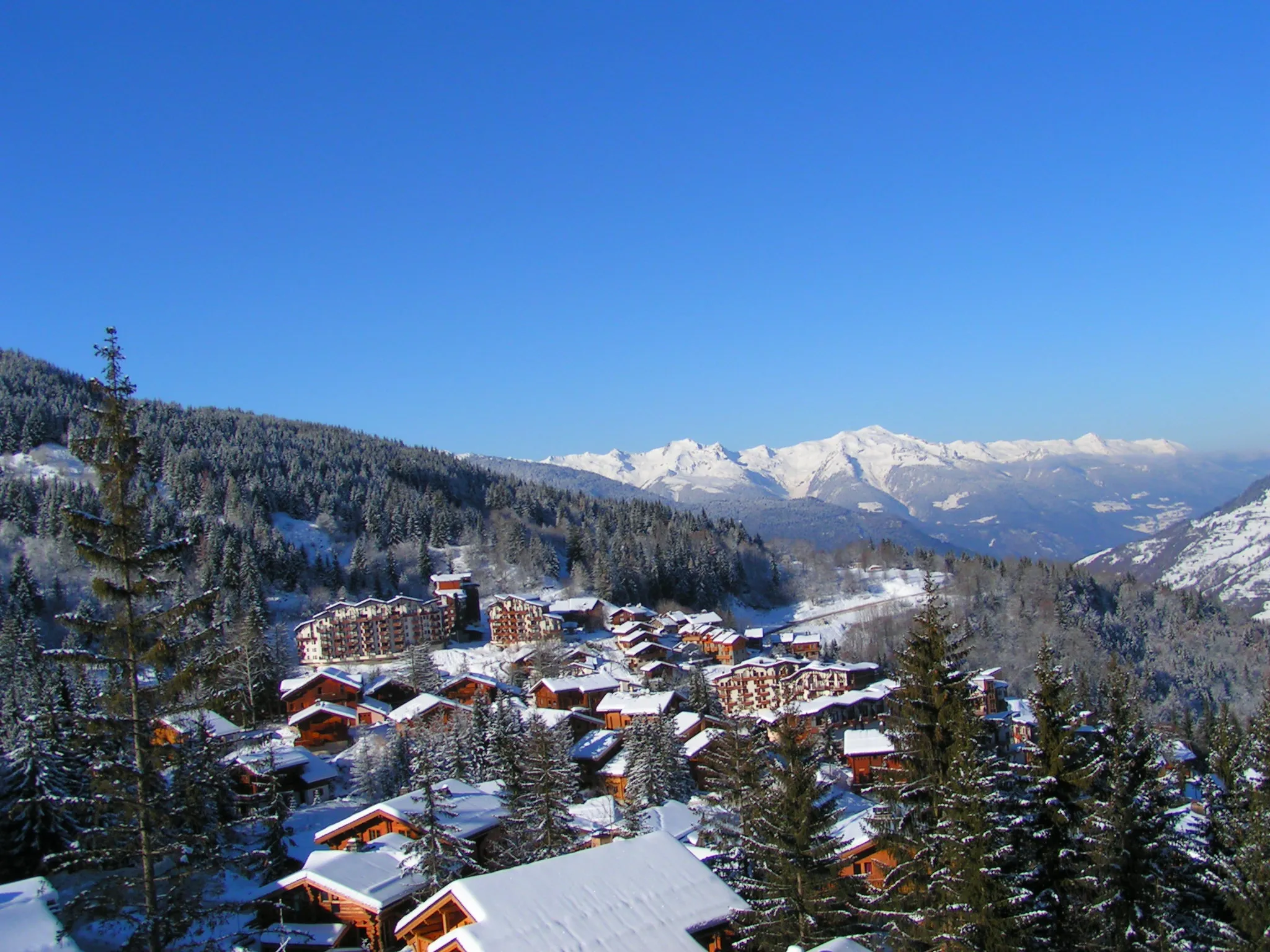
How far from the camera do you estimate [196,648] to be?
13422 millimetres

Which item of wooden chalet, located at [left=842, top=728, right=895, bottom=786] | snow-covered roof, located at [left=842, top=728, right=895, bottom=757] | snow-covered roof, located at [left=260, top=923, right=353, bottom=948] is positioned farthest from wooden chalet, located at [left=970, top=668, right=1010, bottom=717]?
snow-covered roof, located at [left=260, top=923, right=353, bottom=948]

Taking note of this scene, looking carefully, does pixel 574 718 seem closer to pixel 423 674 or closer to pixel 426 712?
pixel 426 712

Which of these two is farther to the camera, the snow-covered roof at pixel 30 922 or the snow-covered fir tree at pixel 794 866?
the snow-covered fir tree at pixel 794 866

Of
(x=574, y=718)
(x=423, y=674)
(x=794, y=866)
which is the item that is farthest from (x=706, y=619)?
(x=794, y=866)

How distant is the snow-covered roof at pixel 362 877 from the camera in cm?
2831

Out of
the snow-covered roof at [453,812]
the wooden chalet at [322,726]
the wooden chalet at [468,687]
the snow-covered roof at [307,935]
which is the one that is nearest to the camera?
the snow-covered roof at [307,935]

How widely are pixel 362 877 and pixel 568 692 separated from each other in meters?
39.7

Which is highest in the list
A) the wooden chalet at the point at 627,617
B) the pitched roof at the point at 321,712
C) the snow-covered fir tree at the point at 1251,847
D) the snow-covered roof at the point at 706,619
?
the snow-covered fir tree at the point at 1251,847

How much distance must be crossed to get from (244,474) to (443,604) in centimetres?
6181

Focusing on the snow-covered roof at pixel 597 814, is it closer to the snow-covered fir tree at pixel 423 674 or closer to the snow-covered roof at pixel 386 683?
the snow-covered fir tree at pixel 423 674

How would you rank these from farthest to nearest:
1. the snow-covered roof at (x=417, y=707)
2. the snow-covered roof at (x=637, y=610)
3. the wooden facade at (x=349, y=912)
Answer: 1. the snow-covered roof at (x=637, y=610)
2. the snow-covered roof at (x=417, y=707)
3. the wooden facade at (x=349, y=912)

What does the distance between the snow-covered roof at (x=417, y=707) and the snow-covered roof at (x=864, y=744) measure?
1054 inches

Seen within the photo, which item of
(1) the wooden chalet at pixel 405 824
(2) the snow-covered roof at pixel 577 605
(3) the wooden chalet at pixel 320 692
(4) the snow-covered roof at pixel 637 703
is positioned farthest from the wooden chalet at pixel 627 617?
(1) the wooden chalet at pixel 405 824

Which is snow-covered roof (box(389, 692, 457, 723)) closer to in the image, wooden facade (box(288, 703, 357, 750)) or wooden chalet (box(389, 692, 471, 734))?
wooden chalet (box(389, 692, 471, 734))
